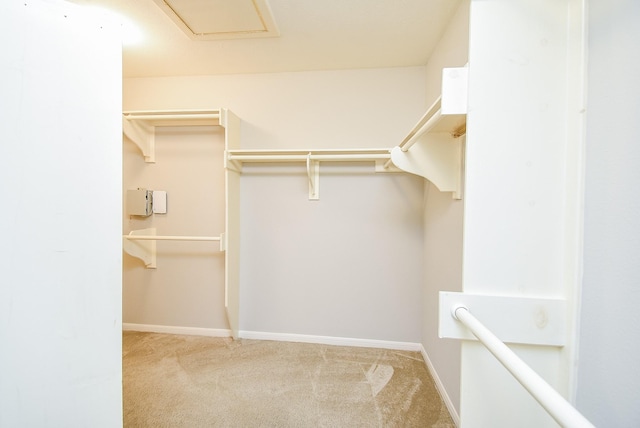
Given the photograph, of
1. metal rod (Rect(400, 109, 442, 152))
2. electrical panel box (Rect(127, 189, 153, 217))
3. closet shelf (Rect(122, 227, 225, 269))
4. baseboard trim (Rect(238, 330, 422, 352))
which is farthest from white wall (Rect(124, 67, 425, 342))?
electrical panel box (Rect(127, 189, 153, 217))

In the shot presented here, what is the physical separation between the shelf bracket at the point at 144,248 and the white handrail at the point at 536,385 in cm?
250

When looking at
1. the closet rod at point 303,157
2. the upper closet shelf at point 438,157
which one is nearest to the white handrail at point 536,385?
the upper closet shelf at point 438,157

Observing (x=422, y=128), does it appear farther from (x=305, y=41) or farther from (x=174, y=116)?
(x=174, y=116)

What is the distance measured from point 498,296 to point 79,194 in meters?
1.15

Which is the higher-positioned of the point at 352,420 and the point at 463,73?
the point at 463,73

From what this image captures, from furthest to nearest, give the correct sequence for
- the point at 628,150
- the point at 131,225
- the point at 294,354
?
1. the point at 131,225
2. the point at 294,354
3. the point at 628,150

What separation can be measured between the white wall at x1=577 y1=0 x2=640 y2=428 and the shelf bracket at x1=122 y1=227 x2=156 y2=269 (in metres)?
2.71

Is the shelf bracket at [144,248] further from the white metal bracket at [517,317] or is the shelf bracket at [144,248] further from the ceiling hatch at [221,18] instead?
the white metal bracket at [517,317]

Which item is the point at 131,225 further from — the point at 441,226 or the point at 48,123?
the point at 441,226

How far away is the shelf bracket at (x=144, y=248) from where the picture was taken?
2.15 metres

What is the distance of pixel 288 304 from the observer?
7.18 feet

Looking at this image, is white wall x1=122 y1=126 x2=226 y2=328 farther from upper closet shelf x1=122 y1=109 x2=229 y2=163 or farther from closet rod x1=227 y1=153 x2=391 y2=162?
closet rod x1=227 y1=153 x2=391 y2=162

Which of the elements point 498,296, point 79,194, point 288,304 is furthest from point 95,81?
point 288,304

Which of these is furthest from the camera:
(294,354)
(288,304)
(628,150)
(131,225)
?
(131,225)
